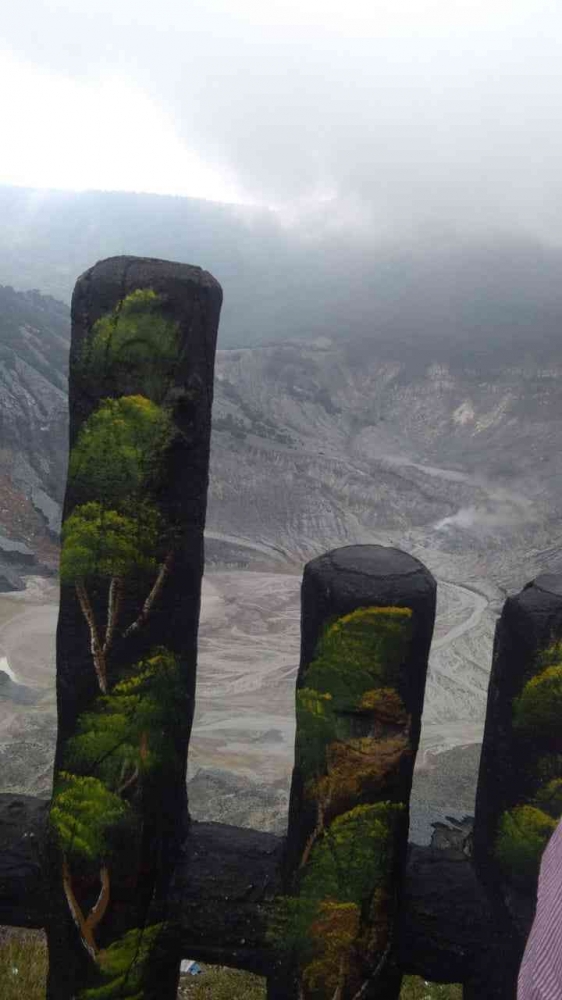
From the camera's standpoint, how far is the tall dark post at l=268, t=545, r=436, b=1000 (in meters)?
3.66

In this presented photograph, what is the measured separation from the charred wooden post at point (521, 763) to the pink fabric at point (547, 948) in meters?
2.09

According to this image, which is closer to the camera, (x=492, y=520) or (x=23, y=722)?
(x=23, y=722)

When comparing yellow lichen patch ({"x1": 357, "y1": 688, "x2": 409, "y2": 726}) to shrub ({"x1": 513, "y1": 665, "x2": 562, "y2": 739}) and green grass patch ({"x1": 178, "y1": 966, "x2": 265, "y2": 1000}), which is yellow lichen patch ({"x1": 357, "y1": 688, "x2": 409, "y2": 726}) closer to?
shrub ({"x1": 513, "y1": 665, "x2": 562, "y2": 739})

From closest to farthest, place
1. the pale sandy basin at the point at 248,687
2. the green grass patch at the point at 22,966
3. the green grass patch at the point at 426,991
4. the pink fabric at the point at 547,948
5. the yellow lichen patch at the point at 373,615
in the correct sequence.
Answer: the pink fabric at the point at 547,948 → the yellow lichen patch at the point at 373,615 → the green grass patch at the point at 22,966 → the green grass patch at the point at 426,991 → the pale sandy basin at the point at 248,687

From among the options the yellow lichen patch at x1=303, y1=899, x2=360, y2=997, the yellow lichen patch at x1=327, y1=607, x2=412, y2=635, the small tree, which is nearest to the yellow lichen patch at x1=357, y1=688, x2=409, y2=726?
the yellow lichen patch at x1=327, y1=607, x2=412, y2=635

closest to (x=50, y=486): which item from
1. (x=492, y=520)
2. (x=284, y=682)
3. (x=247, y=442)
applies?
(x=247, y=442)

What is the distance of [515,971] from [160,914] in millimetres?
1858

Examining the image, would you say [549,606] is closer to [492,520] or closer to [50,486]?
[50,486]

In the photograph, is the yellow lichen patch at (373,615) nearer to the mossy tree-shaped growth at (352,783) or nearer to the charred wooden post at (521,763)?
the mossy tree-shaped growth at (352,783)

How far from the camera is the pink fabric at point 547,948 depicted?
148 centimetres

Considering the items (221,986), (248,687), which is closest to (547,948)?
(221,986)

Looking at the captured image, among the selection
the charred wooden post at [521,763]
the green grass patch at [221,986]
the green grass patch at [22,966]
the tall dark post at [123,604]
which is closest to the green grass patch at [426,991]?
the green grass patch at [221,986]

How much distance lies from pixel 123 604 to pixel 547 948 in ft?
8.88

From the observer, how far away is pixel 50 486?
100ft
